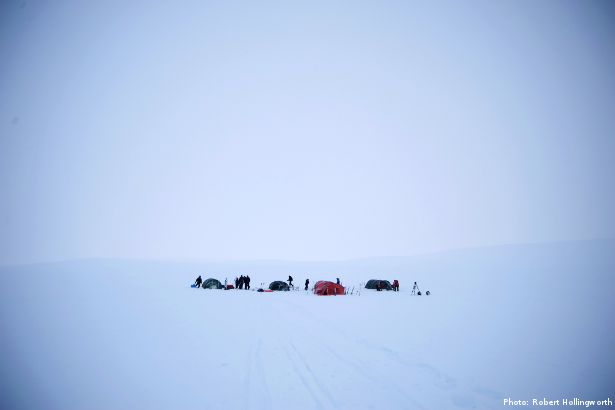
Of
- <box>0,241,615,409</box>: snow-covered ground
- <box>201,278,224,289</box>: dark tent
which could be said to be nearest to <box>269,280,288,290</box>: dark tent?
<box>201,278,224,289</box>: dark tent

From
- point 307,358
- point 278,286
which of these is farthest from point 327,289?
point 307,358

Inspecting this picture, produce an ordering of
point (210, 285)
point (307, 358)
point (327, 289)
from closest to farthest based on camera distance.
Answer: point (307, 358)
point (327, 289)
point (210, 285)

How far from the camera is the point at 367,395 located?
280 inches

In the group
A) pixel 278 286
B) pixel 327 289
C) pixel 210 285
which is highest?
pixel 327 289

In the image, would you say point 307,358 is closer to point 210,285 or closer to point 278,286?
point 278,286

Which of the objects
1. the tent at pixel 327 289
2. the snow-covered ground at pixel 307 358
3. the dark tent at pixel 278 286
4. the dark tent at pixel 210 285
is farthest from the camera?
the dark tent at pixel 278 286

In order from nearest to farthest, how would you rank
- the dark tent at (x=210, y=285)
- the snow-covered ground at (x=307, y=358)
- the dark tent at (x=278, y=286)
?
the snow-covered ground at (x=307, y=358)
the dark tent at (x=210, y=285)
the dark tent at (x=278, y=286)

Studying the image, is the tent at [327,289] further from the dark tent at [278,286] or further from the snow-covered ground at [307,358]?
the snow-covered ground at [307,358]

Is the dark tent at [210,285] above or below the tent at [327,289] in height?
below

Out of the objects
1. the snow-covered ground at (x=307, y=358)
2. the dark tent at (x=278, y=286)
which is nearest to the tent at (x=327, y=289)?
the dark tent at (x=278, y=286)

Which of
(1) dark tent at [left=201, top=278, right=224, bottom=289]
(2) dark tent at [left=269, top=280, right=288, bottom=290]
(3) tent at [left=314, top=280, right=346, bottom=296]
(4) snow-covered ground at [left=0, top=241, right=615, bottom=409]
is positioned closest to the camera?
(4) snow-covered ground at [left=0, top=241, right=615, bottom=409]

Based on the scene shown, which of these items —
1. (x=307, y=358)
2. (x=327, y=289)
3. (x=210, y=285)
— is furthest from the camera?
(x=210, y=285)

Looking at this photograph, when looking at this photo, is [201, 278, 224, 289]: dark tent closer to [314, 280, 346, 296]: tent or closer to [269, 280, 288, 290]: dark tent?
[269, 280, 288, 290]: dark tent

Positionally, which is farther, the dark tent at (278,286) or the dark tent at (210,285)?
the dark tent at (278,286)
